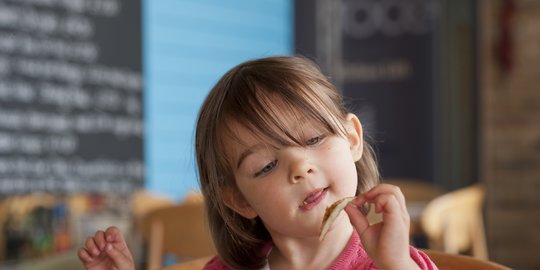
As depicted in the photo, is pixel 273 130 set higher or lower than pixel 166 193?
higher

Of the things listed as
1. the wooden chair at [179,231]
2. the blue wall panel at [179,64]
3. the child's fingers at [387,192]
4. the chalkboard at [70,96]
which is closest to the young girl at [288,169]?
the child's fingers at [387,192]

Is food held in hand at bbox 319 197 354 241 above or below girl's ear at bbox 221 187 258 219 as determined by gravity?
above

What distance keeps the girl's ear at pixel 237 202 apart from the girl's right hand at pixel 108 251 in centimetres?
17

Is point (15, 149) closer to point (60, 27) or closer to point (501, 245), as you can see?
point (60, 27)

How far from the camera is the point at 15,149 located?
445 cm

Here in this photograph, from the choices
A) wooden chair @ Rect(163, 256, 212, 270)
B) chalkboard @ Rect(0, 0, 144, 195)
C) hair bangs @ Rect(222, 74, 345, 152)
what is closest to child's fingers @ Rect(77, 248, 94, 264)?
wooden chair @ Rect(163, 256, 212, 270)

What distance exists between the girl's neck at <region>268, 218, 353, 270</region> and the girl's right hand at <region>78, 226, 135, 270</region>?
24 centimetres

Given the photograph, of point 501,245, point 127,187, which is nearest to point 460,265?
point 127,187

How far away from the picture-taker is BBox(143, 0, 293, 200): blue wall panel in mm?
5145

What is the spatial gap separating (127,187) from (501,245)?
2.75 m

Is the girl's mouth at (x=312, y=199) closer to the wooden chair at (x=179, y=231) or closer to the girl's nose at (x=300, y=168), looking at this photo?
the girl's nose at (x=300, y=168)

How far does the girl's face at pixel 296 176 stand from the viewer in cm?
108

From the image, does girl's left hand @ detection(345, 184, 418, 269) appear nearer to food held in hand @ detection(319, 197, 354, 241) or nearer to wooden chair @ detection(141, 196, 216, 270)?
food held in hand @ detection(319, 197, 354, 241)

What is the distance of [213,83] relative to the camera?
217 inches
